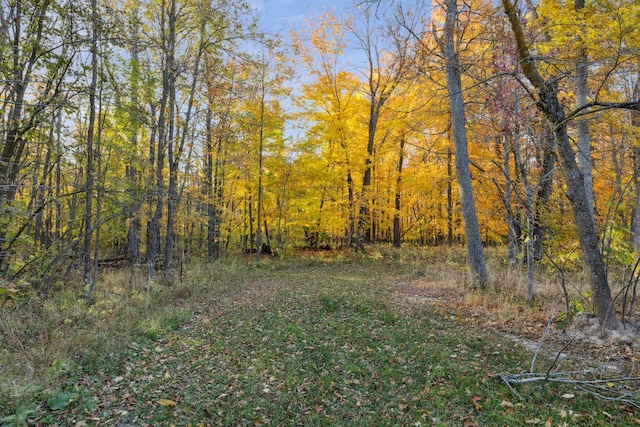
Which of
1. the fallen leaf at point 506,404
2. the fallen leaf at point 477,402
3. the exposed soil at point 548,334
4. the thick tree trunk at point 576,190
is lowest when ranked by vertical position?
the fallen leaf at point 477,402

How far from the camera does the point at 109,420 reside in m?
3.20

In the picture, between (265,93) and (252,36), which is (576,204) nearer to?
(252,36)

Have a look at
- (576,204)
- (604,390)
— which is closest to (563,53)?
(576,204)

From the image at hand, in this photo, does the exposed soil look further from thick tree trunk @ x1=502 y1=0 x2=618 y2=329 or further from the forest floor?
thick tree trunk @ x1=502 y1=0 x2=618 y2=329

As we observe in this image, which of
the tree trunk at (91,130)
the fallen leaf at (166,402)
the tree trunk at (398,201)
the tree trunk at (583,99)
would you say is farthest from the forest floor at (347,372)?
the tree trunk at (398,201)

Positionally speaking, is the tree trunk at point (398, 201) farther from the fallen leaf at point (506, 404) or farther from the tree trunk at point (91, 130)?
the fallen leaf at point (506, 404)

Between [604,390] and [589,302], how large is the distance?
244cm

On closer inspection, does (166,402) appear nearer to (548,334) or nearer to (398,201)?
(548,334)

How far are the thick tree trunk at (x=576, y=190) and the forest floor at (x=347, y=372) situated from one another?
59 cm

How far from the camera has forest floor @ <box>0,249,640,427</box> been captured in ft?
10.6

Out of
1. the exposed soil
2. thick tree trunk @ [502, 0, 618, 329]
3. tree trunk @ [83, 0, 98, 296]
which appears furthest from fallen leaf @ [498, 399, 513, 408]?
tree trunk @ [83, 0, 98, 296]

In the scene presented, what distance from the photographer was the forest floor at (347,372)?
3.22 meters

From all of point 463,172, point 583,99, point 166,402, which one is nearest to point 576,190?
point 463,172

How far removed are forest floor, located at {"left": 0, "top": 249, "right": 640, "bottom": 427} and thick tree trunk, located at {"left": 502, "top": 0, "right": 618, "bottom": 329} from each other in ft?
1.92
